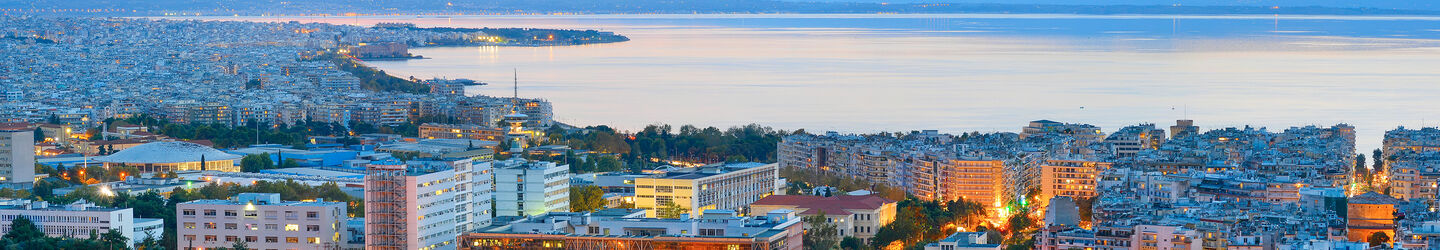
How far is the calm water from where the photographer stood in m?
38.6

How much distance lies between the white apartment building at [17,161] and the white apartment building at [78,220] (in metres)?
5.97

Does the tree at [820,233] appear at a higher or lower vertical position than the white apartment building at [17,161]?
lower

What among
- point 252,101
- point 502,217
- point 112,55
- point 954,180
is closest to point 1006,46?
point 112,55

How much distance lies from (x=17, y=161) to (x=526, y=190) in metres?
7.46

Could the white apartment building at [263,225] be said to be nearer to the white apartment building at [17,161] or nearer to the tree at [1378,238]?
the white apartment building at [17,161]

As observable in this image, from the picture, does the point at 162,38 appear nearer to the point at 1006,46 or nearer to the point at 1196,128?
the point at 1006,46

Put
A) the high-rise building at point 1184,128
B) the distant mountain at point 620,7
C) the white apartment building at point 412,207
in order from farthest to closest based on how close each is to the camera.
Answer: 1. the distant mountain at point 620,7
2. the high-rise building at point 1184,128
3. the white apartment building at point 412,207

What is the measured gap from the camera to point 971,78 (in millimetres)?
49812

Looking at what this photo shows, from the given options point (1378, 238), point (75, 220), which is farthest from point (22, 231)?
point (1378, 238)

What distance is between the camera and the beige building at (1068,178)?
2534cm

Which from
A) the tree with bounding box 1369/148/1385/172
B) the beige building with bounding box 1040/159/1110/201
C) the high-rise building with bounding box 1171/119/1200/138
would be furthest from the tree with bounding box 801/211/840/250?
the high-rise building with bounding box 1171/119/1200/138

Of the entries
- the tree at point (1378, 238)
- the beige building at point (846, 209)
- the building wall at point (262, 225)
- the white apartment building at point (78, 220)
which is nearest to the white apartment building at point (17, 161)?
the white apartment building at point (78, 220)

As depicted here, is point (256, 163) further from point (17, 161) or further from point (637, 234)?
point (637, 234)

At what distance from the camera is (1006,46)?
7200cm
